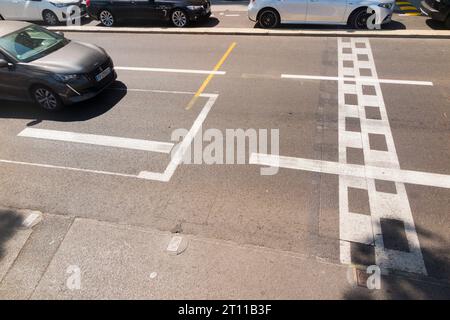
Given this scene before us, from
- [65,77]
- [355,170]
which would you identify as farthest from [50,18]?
[355,170]

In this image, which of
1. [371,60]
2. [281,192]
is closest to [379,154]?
[281,192]

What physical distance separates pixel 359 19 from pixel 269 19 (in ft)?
10.2

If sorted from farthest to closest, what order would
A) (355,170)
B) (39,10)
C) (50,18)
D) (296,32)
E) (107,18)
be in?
(50,18), (39,10), (107,18), (296,32), (355,170)

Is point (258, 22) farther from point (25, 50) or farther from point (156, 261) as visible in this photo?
point (156, 261)

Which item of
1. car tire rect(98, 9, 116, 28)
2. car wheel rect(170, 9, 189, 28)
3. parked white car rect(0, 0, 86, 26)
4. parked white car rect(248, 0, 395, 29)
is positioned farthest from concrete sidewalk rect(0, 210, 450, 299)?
parked white car rect(0, 0, 86, 26)

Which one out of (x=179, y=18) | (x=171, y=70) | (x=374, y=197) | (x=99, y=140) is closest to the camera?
(x=374, y=197)

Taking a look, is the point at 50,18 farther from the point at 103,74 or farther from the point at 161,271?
the point at 161,271

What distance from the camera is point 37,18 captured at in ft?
47.2

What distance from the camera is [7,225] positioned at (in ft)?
14.8

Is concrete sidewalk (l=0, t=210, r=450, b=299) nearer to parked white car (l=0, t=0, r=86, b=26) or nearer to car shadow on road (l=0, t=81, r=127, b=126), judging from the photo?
car shadow on road (l=0, t=81, r=127, b=126)

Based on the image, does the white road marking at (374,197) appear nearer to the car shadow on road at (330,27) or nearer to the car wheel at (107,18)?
the car shadow on road at (330,27)

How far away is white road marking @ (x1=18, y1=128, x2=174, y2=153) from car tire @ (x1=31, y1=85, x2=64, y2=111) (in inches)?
29.1

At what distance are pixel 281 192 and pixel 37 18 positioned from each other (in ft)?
49.2

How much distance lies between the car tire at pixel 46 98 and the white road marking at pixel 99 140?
0.74 metres
